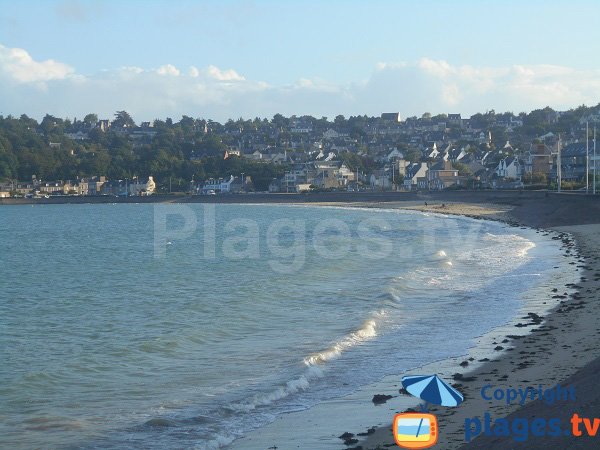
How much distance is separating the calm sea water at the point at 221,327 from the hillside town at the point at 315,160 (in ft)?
150

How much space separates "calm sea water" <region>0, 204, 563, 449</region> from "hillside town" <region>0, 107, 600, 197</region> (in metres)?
45.8

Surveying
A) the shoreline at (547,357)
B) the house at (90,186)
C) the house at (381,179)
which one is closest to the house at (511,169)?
the house at (381,179)

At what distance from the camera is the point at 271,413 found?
1098cm

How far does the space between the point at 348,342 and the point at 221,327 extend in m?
3.34

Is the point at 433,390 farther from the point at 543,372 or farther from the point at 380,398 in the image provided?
the point at 543,372

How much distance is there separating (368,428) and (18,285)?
67.9 ft

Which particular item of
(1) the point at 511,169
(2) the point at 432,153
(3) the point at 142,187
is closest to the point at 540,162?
(1) the point at 511,169

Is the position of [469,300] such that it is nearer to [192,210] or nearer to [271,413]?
[271,413]

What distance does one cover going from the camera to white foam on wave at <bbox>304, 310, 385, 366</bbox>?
45.7ft

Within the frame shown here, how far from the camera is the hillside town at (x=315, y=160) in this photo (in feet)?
320

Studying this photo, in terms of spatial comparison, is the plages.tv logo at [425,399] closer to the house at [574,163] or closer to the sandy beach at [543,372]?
the sandy beach at [543,372]

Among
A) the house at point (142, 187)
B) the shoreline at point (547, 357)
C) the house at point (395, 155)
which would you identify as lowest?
the shoreline at point (547, 357)

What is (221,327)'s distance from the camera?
58.3 feet

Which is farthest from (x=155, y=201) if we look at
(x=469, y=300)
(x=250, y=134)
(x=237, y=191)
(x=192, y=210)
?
(x=469, y=300)
